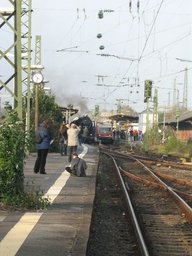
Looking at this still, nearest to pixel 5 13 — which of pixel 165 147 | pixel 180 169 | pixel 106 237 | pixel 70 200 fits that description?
pixel 70 200

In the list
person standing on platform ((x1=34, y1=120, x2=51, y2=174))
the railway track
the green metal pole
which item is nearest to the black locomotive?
person standing on platform ((x1=34, y1=120, x2=51, y2=174))

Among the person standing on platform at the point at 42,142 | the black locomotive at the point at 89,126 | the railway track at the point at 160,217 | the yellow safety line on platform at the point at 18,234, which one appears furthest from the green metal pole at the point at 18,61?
the black locomotive at the point at 89,126

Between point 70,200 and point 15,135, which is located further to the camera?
point 70,200

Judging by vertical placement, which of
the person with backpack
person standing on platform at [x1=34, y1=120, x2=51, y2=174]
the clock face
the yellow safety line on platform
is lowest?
the yellow safety line on platform

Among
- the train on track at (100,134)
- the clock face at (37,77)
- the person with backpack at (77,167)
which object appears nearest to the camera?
the person with backpack at (77,167)

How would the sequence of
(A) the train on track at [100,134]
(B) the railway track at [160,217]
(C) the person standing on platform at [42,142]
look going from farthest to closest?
(A) the train on track at [100,134], (C) the person standing on platform at [42,142], (B) the railway track at [160,217]

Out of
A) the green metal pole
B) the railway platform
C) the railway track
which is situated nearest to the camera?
the railway platform

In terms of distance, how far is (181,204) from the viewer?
1310 cm

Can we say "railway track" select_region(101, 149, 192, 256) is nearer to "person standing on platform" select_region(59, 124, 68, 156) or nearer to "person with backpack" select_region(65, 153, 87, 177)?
"person with backpack" select_region(65, 153, 87, 177)

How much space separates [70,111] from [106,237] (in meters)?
33.5

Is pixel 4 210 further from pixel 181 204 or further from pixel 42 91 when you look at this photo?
pixel 42 91

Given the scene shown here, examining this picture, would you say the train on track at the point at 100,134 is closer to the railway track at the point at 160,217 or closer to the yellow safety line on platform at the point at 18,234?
the railway track at the point at 160,217

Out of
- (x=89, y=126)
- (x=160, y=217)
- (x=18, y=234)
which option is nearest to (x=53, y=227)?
(x=18, y=234)

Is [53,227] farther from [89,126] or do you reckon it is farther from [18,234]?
[89,126]
